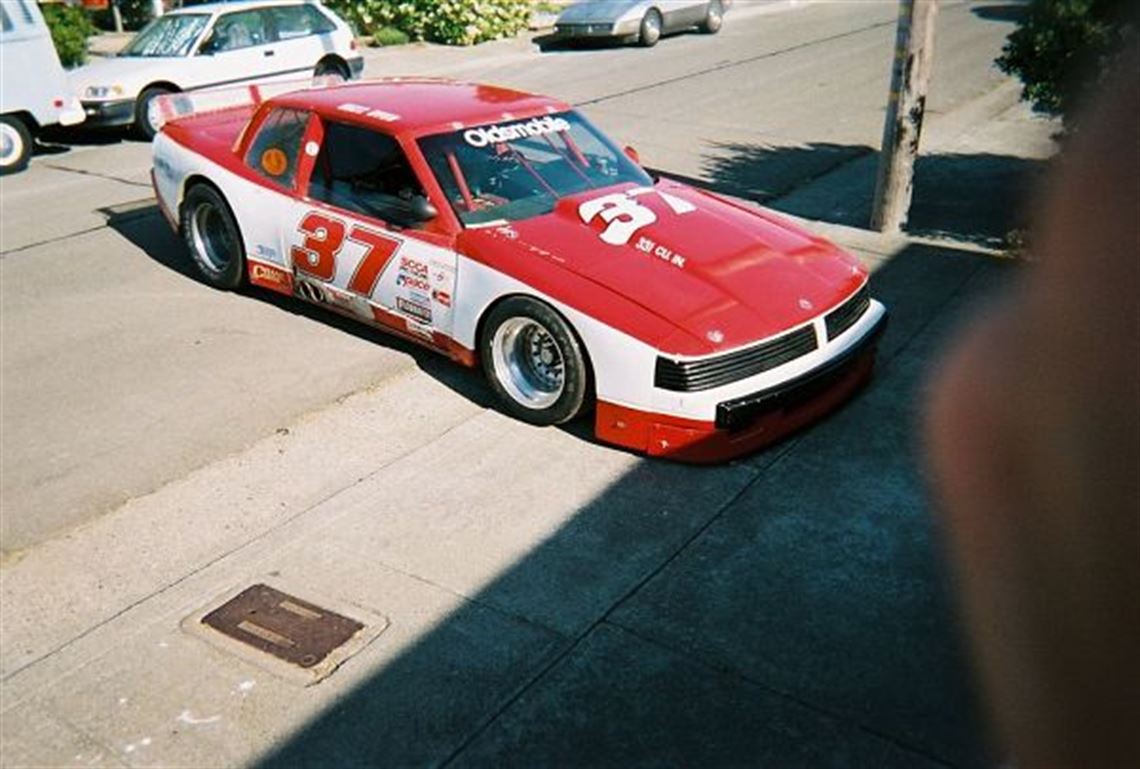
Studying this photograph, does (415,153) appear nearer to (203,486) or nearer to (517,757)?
A: (203,486)

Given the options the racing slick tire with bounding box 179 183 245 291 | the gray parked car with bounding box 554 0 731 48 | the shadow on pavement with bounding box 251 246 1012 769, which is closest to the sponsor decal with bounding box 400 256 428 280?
the shadow on pavement with bounding box 251 246 1012 769

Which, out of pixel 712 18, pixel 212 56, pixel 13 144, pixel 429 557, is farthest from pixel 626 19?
pixel 429 557

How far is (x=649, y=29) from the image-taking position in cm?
2044

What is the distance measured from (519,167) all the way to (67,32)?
13358 millimetres

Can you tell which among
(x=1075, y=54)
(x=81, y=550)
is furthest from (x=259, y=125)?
(x=1075, y=54)

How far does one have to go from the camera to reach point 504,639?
3826mm

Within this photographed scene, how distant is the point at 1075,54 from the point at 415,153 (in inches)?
189

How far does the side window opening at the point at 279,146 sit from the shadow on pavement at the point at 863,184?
15.5 ft

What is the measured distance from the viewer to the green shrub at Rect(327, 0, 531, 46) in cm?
2108

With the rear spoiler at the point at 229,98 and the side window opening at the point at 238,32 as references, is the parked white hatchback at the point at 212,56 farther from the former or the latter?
the rear spoiler at the point at 229,98

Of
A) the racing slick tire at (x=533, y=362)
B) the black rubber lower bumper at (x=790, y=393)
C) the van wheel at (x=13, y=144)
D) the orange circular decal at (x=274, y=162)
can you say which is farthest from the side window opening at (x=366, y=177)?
the van wheel at (x=13, y=144)

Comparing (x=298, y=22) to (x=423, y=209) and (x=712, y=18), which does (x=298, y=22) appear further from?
(x=712, y=18)

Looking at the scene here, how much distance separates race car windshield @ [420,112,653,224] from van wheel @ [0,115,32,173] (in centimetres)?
801

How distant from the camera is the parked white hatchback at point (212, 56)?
12.7 metres
